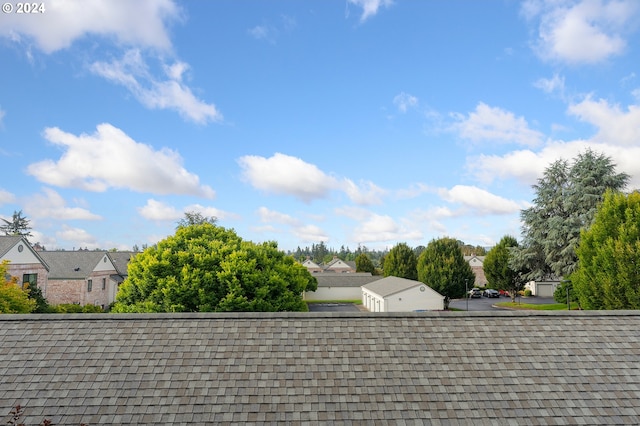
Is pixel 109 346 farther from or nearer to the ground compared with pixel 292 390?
farther from the ground

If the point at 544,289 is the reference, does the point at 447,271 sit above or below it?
above

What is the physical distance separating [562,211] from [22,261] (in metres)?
59.8

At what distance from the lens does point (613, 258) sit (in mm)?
31547

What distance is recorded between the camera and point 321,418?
28.1ft

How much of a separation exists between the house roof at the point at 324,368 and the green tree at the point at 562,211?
37.2 metres

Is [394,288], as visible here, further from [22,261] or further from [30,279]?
[22,261]

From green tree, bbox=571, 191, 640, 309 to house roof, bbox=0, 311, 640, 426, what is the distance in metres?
23.0

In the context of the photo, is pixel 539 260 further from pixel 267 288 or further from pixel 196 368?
pixel 196 368

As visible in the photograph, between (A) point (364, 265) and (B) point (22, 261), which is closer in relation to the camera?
(B) point (22, 261)

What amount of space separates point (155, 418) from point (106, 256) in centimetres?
5148

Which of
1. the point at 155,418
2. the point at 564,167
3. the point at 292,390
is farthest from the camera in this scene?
the point at 564,167

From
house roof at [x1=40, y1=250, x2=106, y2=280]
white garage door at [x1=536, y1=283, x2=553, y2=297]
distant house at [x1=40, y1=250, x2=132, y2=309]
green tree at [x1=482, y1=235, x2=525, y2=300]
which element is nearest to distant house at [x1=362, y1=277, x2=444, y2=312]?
green tree at [x1=482, y1=235, x2=525, y2=300]

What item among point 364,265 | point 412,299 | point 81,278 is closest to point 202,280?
point 412,299

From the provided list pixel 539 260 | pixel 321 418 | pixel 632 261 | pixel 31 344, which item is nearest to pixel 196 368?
pixel 321 418
